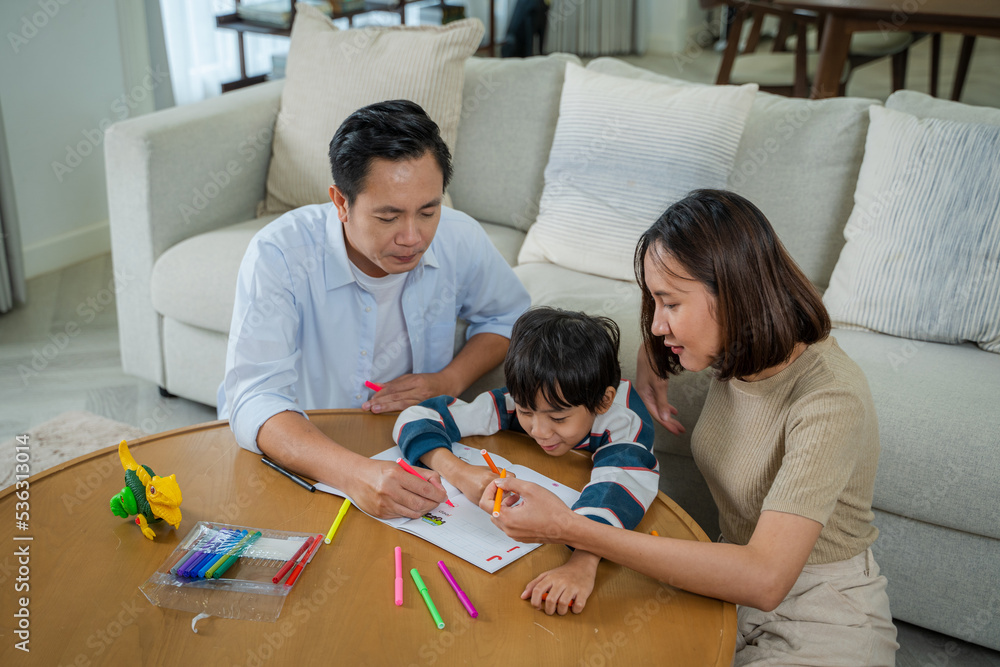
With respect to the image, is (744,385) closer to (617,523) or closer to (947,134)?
(617,523)

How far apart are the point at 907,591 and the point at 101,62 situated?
10.9ft

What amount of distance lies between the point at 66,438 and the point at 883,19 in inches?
113

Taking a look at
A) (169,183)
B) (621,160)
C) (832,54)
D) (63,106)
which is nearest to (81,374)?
(169,183)

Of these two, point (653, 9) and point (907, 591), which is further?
point (653, 9)

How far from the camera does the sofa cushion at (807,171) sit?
2.01 m

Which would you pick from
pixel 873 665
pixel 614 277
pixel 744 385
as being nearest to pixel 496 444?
pixel 744 385

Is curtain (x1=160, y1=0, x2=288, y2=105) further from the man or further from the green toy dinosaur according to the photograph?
the green toy dinosaur

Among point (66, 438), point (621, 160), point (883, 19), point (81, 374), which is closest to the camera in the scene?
point (621, 160)

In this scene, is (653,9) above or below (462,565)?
above

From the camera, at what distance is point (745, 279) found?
3.50ft

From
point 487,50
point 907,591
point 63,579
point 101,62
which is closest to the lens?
point 63,579

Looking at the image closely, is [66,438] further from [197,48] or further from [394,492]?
[197,48]

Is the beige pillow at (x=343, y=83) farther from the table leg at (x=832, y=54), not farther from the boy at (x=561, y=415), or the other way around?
the table leg at (x=832, y=54)

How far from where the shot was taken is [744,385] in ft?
3.92
